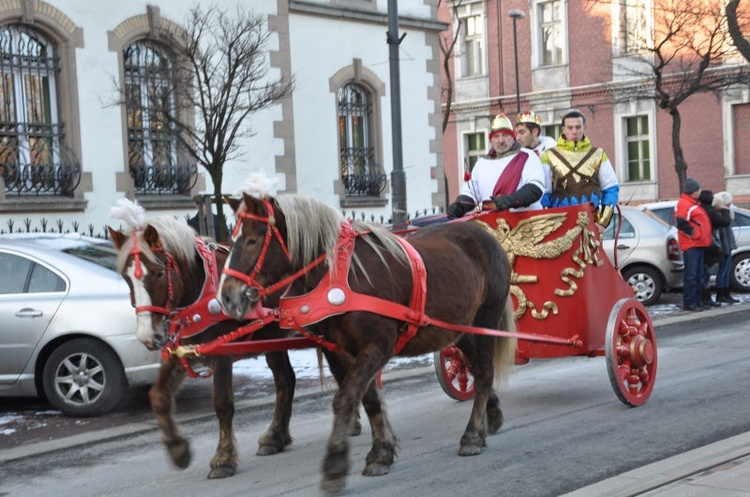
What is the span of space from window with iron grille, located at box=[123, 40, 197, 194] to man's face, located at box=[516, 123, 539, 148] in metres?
7.76

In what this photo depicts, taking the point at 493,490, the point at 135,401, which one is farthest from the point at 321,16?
the point at 493,490

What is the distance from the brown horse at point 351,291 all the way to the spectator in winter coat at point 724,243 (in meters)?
10.1

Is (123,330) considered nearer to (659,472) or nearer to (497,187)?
(497,187)

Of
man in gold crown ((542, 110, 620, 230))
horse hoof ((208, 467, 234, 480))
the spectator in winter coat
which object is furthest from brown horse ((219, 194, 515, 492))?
the spectator in winter coat

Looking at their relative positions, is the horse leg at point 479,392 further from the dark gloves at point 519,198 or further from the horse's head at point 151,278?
the horse's head at point 151,278

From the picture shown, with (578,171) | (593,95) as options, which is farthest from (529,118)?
(593,95)

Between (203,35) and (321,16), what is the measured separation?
3305 millimetres

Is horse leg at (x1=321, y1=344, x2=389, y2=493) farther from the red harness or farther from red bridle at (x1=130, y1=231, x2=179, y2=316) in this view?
red bridle at (x1=130, y1=231, x2=179, y2=316)

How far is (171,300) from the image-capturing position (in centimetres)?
648

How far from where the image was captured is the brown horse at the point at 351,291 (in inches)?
231

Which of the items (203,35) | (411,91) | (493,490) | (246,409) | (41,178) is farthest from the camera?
(411,91)

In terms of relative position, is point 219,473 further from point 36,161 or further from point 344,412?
point 36,161

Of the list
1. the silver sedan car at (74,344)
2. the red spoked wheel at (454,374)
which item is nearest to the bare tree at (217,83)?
the silver sedan car at (74,344)

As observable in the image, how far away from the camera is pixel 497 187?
8.23 m
